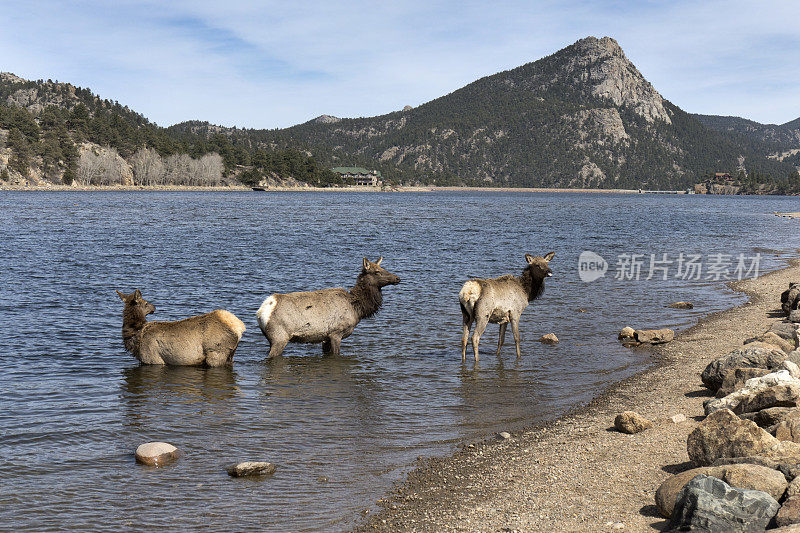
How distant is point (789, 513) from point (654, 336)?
13.3 meters

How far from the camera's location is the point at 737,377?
1191 cm

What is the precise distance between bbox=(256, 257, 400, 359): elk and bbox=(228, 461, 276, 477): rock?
6.79 meters

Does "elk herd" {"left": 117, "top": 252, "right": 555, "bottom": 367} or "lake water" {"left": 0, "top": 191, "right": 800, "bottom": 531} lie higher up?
"elk herd" {"left": 117, "top": 252, "right": 555, "bottom": 367}

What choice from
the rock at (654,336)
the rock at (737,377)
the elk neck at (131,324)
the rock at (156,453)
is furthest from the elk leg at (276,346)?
the rock at (654,336)

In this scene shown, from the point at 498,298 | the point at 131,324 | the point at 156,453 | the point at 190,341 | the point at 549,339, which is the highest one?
the point at 498,298

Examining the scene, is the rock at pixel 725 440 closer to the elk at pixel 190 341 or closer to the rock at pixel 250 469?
the rock at pixel 250 469

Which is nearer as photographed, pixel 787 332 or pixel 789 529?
pixel 789 529

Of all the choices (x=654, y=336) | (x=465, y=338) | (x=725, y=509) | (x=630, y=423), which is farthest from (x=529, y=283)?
(x=725, y=509)

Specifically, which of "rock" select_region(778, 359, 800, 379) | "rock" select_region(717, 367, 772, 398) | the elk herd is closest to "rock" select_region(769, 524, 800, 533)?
"rock" select_region(717, 367, 772, 398)

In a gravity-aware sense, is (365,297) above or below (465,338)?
above

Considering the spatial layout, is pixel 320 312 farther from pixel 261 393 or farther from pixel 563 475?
pixel 563 475

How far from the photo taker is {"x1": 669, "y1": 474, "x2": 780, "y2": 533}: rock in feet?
21.5

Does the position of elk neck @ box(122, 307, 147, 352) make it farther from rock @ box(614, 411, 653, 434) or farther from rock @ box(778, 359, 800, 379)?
rock @ box(778, 359, 800, 379)

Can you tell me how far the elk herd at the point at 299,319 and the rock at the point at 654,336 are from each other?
3757 mm
